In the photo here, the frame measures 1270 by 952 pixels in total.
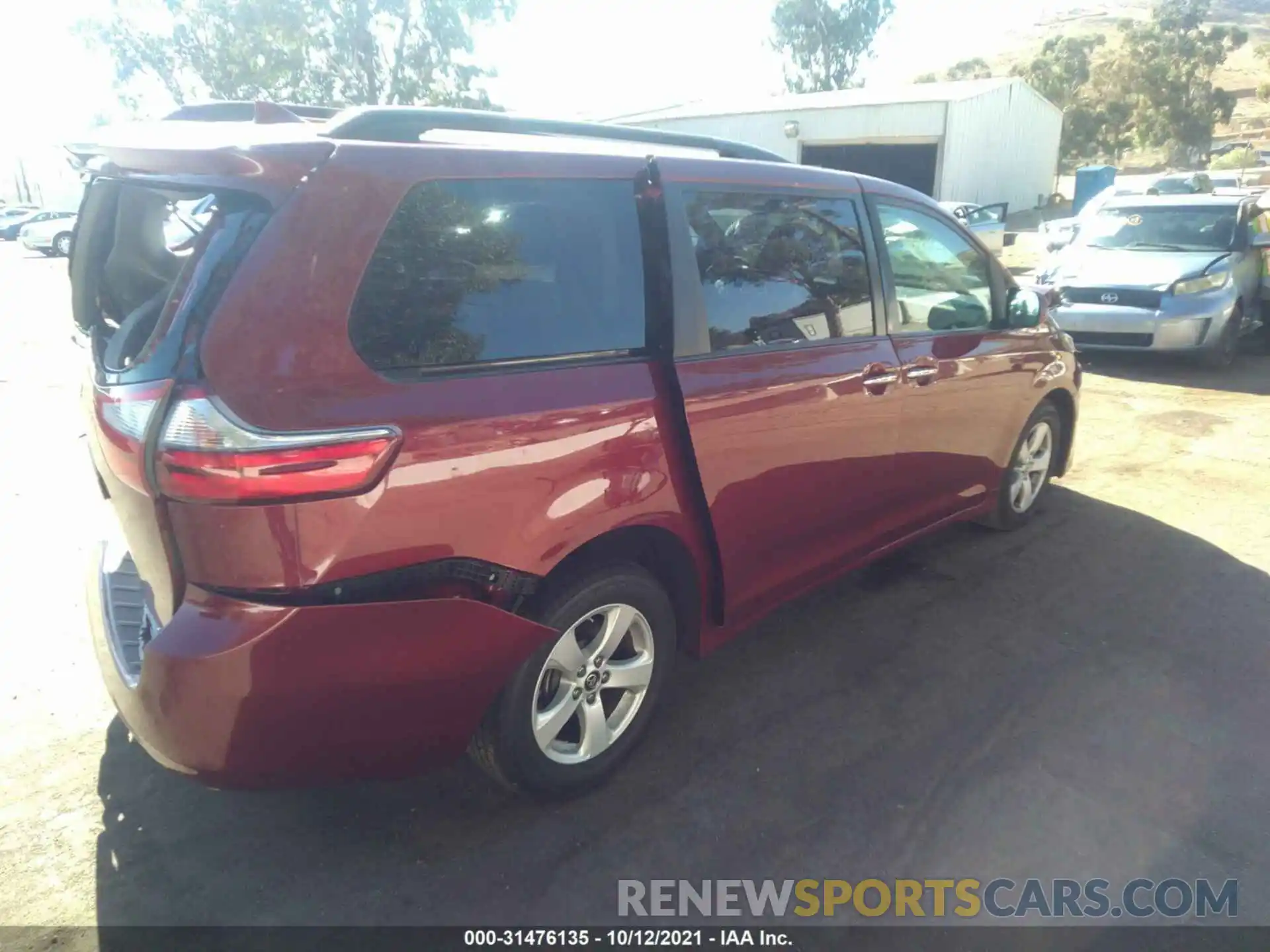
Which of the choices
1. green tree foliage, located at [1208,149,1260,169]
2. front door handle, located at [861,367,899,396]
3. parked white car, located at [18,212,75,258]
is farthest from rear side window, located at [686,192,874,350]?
green tree foliage, located at [1208,149,1260,169]

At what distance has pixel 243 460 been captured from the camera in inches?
77.6

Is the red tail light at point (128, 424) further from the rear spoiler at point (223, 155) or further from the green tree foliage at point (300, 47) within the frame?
the green tree foliage at point (300, 47)

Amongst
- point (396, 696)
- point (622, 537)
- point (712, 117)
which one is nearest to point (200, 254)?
point (396, 696)

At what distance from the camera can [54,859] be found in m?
2.53

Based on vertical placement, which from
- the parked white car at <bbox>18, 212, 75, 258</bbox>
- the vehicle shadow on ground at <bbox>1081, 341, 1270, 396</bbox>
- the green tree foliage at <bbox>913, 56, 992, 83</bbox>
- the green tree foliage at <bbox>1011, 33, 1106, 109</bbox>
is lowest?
the parked white car at <bbox>18, 212, 75, 258</bbox>

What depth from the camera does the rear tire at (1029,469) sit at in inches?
188

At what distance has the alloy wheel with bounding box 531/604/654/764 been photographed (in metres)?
2.64

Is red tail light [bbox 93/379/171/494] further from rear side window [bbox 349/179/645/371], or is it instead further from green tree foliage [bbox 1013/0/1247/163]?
green tree foliage [bbox 1013/0/1247/163]

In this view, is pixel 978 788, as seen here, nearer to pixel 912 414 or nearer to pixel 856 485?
pixel 856 485

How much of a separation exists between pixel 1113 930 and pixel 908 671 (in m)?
1.28

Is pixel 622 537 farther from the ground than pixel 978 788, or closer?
farther from the ground

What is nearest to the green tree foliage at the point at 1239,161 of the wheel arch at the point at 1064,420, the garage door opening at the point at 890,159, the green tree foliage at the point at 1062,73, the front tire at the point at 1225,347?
the green tree foliage at the point at 1062,73

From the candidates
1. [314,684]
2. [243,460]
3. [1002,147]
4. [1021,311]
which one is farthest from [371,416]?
[1002,147]

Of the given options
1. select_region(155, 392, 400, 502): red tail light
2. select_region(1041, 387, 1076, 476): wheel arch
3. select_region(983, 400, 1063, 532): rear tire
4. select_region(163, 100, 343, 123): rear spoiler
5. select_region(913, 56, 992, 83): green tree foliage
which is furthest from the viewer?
select_region(913, 56, 992, 83): green tree foliage
